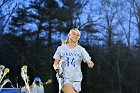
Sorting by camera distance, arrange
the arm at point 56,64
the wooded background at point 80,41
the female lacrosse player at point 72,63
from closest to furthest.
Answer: the arm at point 56,64
the female lacrosse player at point 72,63
the wooded background at point 80,41

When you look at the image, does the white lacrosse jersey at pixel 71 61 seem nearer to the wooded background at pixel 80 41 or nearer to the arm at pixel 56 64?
the arm at pixel 56 64

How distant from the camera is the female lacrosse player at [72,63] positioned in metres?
4.65

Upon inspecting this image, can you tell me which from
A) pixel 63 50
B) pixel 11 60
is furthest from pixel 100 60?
pixel 63 50

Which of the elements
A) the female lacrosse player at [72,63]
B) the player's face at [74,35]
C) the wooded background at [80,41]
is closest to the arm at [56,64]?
the female lacrosse player at [72,63]

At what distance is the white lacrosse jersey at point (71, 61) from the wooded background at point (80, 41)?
25.9m

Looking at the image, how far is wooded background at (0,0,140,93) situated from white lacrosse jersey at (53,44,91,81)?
25.9 meters

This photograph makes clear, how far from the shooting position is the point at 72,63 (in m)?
4.67

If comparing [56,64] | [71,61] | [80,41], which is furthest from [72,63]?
[80,41]

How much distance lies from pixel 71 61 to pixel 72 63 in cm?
3

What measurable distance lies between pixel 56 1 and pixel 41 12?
172cm

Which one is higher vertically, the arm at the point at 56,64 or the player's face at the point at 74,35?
the player's face at the point at 74,35

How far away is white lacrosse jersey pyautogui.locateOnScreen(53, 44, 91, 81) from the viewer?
15.3 feet

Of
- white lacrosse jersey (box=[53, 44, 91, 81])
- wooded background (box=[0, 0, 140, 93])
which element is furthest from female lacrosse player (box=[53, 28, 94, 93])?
wooded background (box=[0, 0, 140, 93])

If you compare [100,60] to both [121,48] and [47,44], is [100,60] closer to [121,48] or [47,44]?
[121,48]
